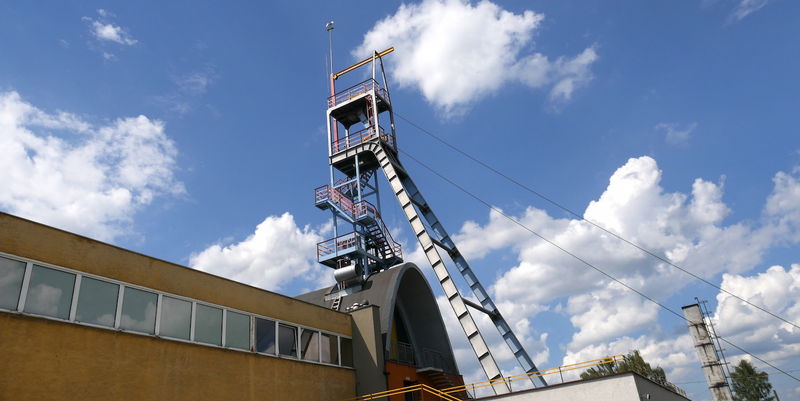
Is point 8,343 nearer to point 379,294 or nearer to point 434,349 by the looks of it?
point 379,294

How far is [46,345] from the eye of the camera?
12156 mm

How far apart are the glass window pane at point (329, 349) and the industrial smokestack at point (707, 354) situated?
832 inches

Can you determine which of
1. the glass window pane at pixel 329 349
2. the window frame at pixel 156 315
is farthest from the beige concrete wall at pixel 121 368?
the glass window pane at pixel 329 349

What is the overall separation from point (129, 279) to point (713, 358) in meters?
29.8

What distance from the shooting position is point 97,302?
1362 centimetres

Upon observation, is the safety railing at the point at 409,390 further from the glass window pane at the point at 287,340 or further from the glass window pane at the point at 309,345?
the glass window pane at the point at 287,340

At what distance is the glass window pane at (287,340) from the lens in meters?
18.8

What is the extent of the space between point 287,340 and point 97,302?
23.0 ft

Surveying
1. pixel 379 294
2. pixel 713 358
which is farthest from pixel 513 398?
pixel 713 358

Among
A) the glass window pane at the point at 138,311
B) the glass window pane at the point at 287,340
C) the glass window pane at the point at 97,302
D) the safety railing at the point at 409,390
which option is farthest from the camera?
the glass window pane at the point at 287,340

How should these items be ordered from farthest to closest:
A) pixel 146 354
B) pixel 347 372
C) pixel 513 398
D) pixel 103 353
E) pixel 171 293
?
pixel 347 372 → pixel 513 398 → pixel 171 293 → pixel 146 354 → pixel 103 353

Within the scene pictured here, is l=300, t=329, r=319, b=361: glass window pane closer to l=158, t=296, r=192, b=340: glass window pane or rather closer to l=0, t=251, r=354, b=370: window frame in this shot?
l=0, t=251, r=354, b=370: window frame

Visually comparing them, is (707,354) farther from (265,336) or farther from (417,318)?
(265,336)

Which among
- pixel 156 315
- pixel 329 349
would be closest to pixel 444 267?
pixel 329 349
